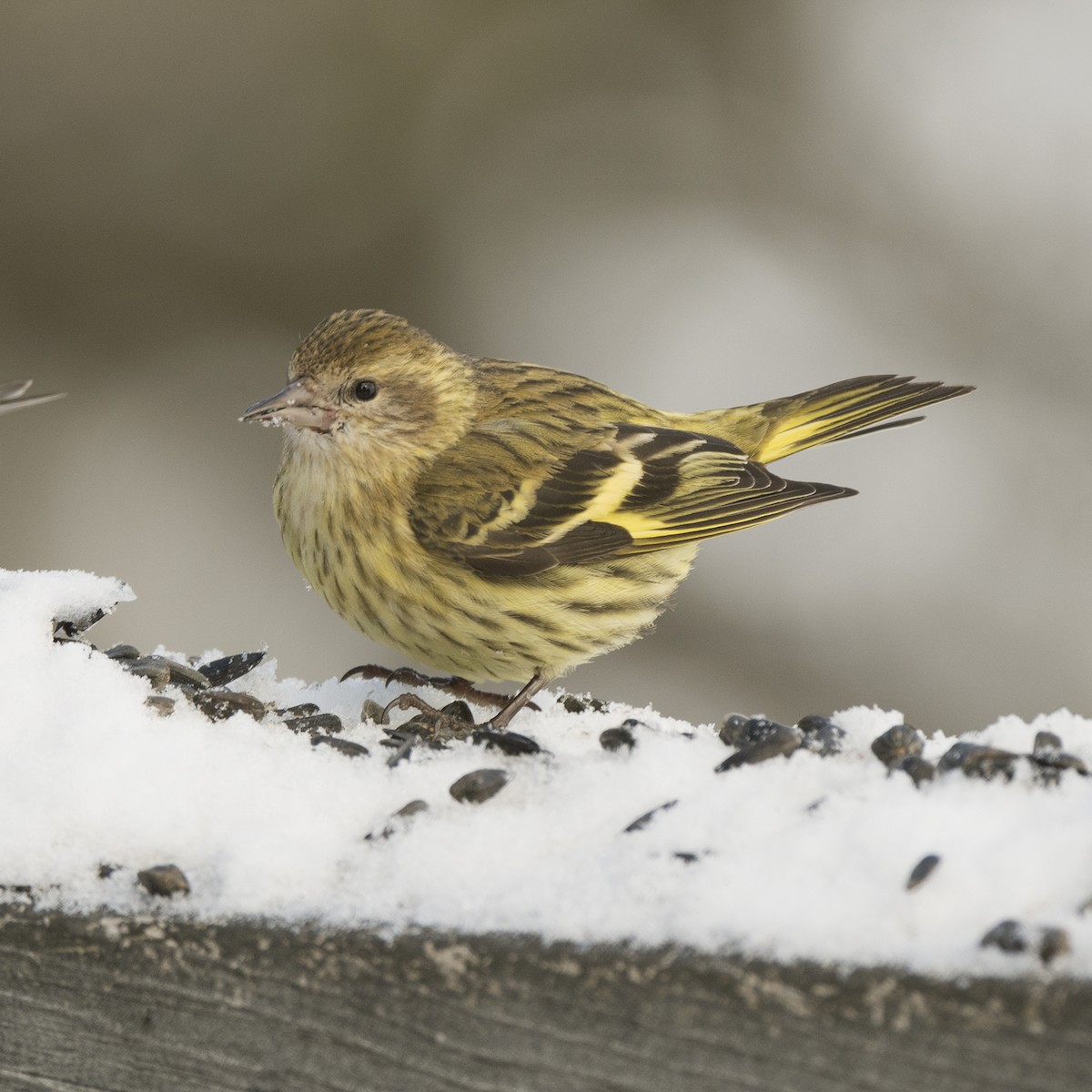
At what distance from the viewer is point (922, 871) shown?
71.1 inches

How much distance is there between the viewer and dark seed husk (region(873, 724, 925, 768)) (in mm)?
2367

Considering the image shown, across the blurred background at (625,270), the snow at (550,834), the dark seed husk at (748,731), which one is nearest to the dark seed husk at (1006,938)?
the snow at (550,834)

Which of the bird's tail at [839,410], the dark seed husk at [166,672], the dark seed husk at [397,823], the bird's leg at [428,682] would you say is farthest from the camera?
the bird's tail at [839,410]

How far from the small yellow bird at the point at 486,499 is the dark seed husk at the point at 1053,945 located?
6.35ft

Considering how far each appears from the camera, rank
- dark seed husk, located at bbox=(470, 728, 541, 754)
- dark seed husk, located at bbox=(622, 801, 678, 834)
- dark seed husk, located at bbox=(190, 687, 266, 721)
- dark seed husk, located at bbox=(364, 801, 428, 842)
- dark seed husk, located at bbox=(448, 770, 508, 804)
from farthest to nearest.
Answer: dark seed husk, located at bbox=(190, 687, 266, 721) → dark seed husk, located at bbox=(470, 728, 541, 754) → dark seed husk, located at bbox=(448, 770, 508, 804) → dark seed husk, located at bbox=(364, 801, 428, 842) → dark seed husk, located at bbox=(622, 801, 678, 834)

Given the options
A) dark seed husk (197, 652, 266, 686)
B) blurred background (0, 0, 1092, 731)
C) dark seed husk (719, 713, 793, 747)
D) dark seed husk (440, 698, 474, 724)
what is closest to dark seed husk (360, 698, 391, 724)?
dark seed husk (440, 698, 474, 724)

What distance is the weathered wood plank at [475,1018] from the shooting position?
1671 mm

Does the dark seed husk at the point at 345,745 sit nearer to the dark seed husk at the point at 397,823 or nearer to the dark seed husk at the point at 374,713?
the dark seed husk at the point at 397,823

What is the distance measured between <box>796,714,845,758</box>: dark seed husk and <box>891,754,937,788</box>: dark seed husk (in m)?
0.14

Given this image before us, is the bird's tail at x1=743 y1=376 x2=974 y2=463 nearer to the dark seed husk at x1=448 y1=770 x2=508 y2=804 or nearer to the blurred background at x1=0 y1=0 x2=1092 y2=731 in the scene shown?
the blurred background at x1=0 y1=0 x2=1092 y2=731

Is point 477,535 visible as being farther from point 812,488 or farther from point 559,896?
point 559,896

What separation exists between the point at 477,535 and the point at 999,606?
350 centimetres

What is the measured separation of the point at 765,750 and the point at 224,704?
1060mm

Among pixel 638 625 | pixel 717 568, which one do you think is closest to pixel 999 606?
pixel 717 568
